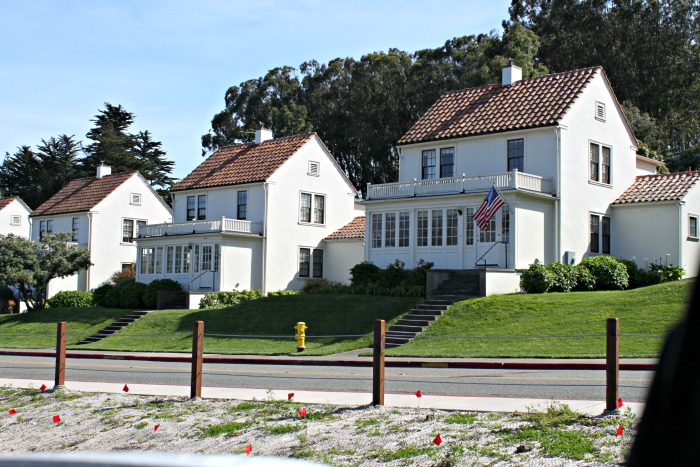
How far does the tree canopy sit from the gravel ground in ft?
110

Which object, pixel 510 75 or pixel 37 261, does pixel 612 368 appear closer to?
pixel 510 75

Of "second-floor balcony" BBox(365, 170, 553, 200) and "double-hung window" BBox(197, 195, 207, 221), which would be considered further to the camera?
"double-hung window" BBox(197, 195, 207, 221)

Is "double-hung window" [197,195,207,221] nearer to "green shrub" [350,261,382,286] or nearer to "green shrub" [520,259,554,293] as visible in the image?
"green shrub" [350,261,382,286]

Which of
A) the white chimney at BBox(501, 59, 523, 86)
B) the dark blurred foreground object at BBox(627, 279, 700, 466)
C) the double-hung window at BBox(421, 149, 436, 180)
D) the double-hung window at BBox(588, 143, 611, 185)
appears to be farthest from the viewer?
the white chimney at BBox(501, 59, 523, 86)

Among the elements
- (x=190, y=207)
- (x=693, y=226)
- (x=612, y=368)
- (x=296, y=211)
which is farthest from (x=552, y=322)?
(x=190, y=207)

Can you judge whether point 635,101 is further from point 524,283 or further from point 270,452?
point 270,452

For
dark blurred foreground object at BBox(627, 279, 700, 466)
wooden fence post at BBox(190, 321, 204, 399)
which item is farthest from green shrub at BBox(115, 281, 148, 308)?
dark blurred foreground object at BBox(627, 279, 700, 466)

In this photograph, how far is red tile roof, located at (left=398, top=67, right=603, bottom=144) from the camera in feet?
124

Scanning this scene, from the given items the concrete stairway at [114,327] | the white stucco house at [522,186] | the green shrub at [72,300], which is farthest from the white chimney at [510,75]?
the green shrub at [72,300]

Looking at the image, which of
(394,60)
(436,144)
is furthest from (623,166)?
(394,60)

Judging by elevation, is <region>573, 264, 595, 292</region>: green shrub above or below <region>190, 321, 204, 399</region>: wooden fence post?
above

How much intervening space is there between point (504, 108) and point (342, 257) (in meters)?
13.5

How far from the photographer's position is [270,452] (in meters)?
10.7

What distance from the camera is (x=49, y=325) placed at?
4178 cm
